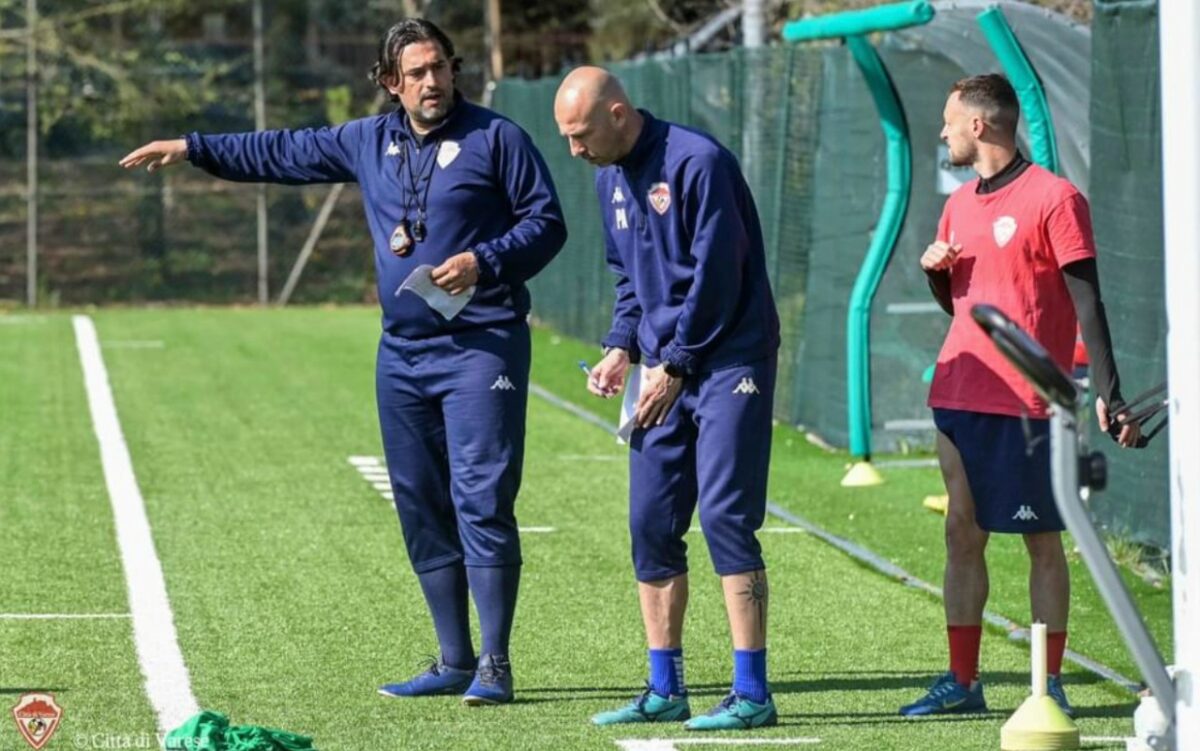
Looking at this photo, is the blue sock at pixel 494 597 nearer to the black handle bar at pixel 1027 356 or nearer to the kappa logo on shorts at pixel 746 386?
the kappa logo on shorts at pixel 746 386

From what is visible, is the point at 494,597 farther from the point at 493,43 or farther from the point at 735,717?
the point at 493,43

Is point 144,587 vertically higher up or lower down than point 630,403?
lower down

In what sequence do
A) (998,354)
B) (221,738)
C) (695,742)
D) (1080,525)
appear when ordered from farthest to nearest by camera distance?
(998,354)
(695,742)
(221,738)
(1080,525)

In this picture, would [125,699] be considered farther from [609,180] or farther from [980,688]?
[980,688]

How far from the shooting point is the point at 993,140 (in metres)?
6.91

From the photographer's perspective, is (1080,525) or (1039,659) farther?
(1039,659)

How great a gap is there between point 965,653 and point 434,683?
1.68 metres

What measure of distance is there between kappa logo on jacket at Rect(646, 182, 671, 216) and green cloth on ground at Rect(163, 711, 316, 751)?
1841 millimetres

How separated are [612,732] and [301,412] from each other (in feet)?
31.9

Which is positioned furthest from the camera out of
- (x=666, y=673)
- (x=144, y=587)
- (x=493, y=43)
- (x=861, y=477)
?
(x=493, y=43)

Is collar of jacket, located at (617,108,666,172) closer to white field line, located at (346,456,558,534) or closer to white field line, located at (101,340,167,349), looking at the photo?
white field line, located at (346,456,558,534)

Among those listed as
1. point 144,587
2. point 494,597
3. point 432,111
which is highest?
point 432,111

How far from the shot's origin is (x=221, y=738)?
604 centimetres

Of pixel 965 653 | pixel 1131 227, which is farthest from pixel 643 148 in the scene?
pixel 1131 227
